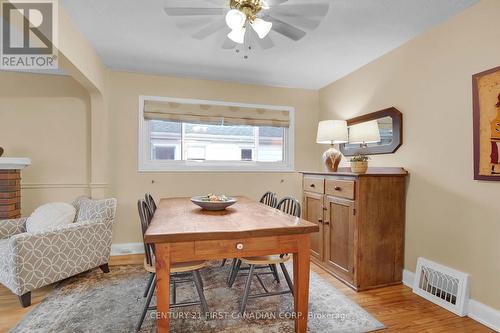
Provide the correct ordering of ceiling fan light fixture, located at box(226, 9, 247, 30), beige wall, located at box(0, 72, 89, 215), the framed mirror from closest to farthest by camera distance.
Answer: ceiling fan light fixture, located at box(226, 9, 247, 30) → the framed mirror → beige wall, located at box(0, 72, 89, 215)

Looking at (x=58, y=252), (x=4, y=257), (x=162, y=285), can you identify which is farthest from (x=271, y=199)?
(x=4, y=257)

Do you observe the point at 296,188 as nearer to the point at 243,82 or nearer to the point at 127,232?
the point at 243,82

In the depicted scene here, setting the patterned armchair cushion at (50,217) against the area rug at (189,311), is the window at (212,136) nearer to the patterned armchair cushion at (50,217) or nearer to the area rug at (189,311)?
the patterned armchair cushion at (50,217)

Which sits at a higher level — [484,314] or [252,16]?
[252,16]

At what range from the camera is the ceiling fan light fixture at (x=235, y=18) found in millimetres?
1613

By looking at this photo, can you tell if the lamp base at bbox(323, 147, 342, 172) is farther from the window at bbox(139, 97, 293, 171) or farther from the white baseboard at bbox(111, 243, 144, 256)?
the white baseboard at bbox(111, 243, 144, 256)

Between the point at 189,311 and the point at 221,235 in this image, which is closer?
the point at 221,235

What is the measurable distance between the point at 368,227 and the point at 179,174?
2460 mm

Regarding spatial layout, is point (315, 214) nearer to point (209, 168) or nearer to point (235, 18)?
point (209, 168)

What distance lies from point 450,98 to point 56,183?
4413 mm

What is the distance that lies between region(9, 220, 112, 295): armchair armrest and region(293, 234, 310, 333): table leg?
2.08m

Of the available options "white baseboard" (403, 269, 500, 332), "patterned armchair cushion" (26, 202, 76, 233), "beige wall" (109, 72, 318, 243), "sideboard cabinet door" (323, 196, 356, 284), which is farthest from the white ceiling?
"white baseboard" (403, 269, 500, 332)

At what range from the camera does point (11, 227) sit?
2713 millimetres

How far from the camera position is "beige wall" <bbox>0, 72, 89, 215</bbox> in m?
3.32
